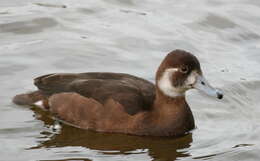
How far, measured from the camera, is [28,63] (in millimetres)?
11664

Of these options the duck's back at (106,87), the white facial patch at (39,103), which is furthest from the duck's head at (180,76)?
the white facial patch at (39,103)

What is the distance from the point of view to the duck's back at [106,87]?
9578 millimetres

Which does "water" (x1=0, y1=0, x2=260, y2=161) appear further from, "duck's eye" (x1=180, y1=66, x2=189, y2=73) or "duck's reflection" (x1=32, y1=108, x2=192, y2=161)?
"duck's eye" (x1=180, y1=66, x2=189, y2=73)

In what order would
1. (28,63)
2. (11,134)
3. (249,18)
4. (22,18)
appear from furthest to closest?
1. (249,18)
2. (22,18)
3. (28,63)
4. (11,134)

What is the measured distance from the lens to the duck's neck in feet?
31.6

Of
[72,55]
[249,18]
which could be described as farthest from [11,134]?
[249,18]

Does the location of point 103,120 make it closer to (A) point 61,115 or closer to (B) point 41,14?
(A) point 61,115

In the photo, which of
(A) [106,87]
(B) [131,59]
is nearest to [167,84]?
(A) [106,87]

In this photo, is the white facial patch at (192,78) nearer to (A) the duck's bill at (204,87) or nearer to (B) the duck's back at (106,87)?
(A) the duck's bill at (204,87)

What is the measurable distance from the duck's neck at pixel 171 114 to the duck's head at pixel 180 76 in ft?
0.28

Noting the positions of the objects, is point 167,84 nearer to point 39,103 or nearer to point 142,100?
point 142,100

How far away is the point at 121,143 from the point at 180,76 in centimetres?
106

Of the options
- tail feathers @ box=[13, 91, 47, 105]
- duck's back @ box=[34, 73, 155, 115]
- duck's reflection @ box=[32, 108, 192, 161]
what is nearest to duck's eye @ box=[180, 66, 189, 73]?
duck's back @ box=[34, 73, 155, 115]

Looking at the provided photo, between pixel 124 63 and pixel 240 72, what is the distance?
1.73 m
